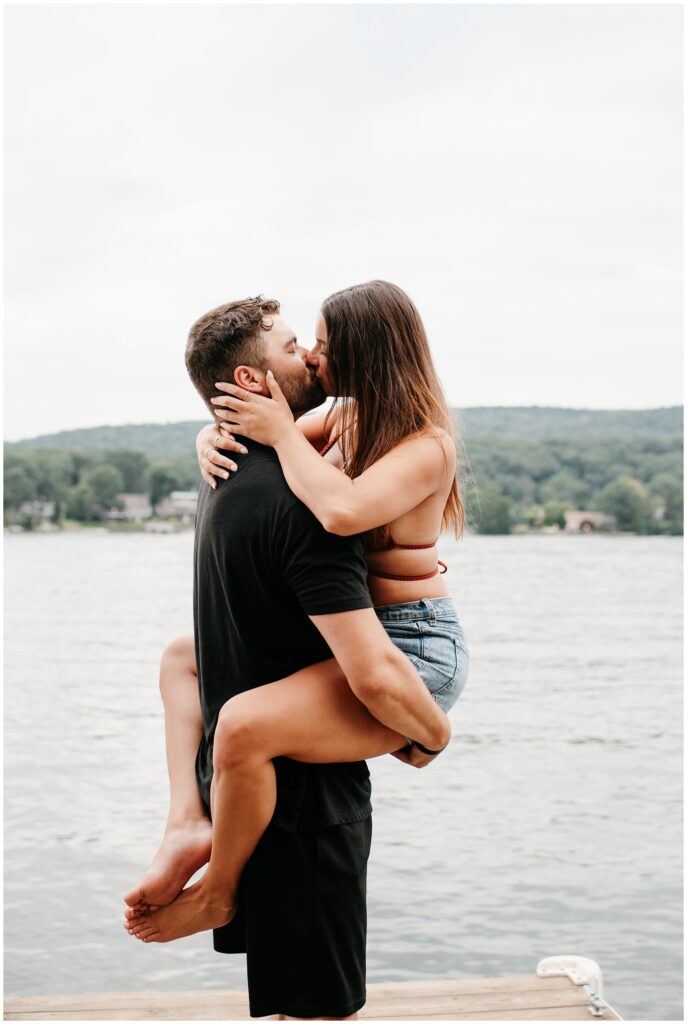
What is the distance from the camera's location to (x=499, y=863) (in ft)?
39.5

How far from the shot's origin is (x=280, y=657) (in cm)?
223

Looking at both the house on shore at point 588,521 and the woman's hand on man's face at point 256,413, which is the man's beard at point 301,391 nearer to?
the woman's hand on man's face at point 256,413

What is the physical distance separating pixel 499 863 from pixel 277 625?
10.6 metres

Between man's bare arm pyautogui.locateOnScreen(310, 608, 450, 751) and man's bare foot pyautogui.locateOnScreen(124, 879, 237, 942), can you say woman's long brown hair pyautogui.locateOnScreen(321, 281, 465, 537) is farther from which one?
man's bare foot pyautogui.locateOnScreen(124, 879, 237, 942)

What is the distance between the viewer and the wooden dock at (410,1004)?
362 cm

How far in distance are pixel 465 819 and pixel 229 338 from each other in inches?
511

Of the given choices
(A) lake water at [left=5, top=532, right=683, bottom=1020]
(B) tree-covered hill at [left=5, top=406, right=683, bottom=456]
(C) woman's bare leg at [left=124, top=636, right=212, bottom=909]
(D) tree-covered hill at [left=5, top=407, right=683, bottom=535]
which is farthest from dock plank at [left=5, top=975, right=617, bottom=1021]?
(D) tree-covered hill at [left=5, top=407, right=683, bottom=535]

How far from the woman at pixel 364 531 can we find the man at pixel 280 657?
57mm

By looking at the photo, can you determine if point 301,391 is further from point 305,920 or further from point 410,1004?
point 410,1004

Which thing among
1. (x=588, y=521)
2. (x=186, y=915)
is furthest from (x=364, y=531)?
(x=588, y=521)

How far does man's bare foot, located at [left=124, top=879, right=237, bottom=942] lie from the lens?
90.3 inches

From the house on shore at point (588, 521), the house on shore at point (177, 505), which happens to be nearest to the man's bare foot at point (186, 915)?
the house on shore at point (177, 505)

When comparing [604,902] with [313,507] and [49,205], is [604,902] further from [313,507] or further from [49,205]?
[49,205]

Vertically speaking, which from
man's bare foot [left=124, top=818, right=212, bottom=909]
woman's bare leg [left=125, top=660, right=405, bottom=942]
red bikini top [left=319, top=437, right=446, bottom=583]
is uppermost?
red bikini top [left=319, top=437, right=446, bottom=583]
